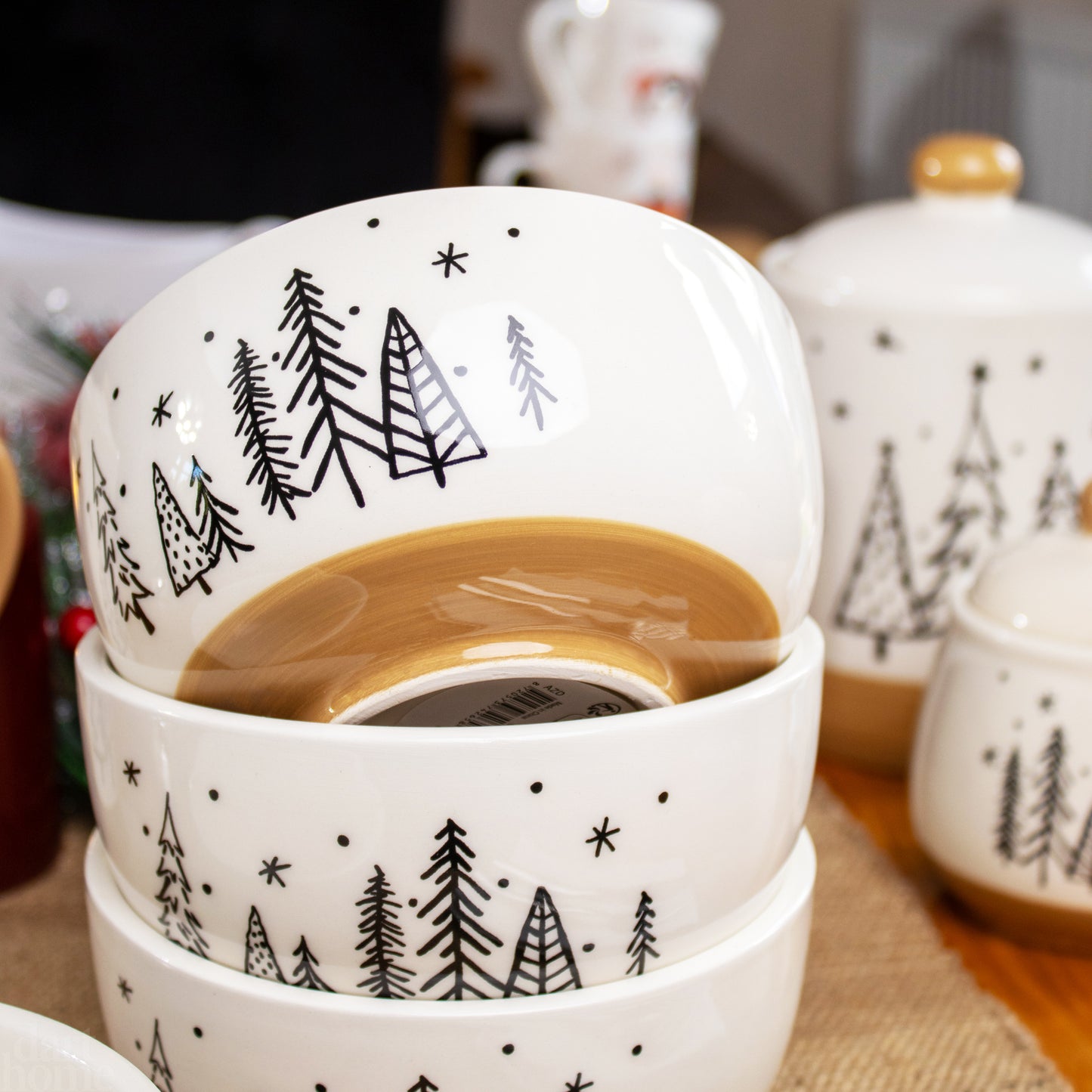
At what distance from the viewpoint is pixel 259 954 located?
0.26 metres

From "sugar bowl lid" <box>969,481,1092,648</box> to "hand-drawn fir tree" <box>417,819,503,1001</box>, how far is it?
9.5 inches

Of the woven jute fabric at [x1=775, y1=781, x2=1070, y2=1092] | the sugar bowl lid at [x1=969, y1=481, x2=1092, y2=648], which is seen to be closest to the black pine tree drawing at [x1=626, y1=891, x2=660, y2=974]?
the woven jute fabric at [x1=775, y1=781, x2=1070, y2=1092]

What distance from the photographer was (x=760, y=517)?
247 millimetres

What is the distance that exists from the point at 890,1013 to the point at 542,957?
0.58ft

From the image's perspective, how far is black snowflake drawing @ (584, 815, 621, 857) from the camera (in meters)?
0.25

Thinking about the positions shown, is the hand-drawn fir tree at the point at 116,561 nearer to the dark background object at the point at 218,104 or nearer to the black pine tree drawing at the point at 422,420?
the black pine tree drawing at the point at 422,420

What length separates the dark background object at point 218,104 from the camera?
1.43 m

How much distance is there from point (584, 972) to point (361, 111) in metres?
1.47

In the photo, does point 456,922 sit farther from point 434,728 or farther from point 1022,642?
point 1022,642

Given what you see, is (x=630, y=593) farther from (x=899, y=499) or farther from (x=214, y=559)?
(x=899, y=499)

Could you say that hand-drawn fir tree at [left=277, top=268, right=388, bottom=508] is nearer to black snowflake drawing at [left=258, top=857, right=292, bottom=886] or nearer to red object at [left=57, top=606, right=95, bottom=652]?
black snowflake drawing at [left=258, top=857, right=292, bottom=886]

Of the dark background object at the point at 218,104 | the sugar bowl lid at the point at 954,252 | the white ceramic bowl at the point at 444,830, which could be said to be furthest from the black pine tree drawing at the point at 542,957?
the dark background object at the point at 218,104

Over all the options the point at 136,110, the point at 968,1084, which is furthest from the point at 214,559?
the point at 136,110

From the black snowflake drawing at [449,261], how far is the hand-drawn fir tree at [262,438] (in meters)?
0.04
